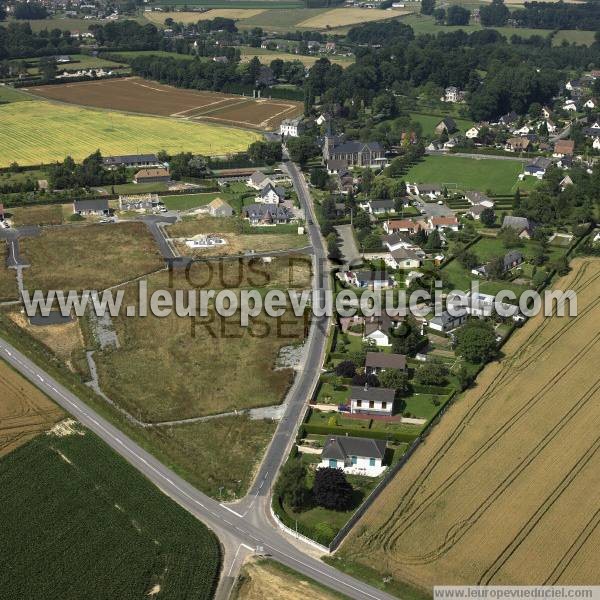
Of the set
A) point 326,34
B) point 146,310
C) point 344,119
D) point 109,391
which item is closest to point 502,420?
point 109,391

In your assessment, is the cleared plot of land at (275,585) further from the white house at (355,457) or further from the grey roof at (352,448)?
the grey roof at (352,448)

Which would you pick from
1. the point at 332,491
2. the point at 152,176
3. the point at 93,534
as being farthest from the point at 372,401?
the point at 152,176

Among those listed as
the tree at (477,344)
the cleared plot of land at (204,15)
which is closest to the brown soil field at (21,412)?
the tree at (477,344)

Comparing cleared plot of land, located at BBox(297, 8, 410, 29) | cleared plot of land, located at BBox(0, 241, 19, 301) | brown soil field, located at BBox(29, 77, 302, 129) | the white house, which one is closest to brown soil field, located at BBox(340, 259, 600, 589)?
the white house

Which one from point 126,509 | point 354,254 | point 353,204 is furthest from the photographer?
point 353,204

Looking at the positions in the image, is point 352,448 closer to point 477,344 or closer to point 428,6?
point 477,344

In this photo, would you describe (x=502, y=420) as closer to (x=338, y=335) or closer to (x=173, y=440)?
(x=338, y=335)

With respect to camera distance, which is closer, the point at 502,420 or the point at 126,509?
the point at 126,509
